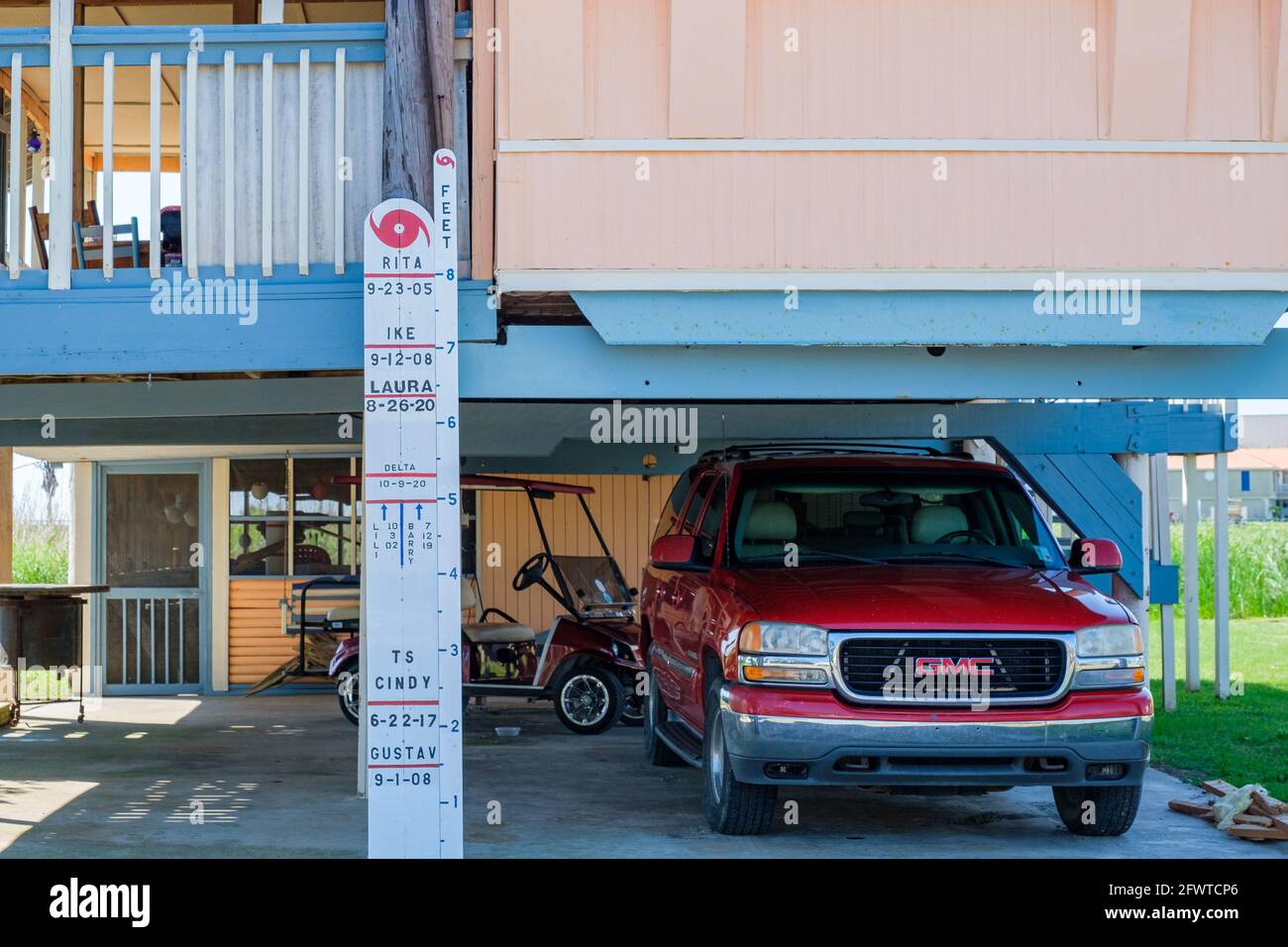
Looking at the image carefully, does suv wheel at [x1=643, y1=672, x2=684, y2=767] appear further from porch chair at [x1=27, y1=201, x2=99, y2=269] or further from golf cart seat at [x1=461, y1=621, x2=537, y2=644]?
porch chair at [x1=27, y1=201, x2=99, y2=269]

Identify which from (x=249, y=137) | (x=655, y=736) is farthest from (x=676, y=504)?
(x=249, y=137)

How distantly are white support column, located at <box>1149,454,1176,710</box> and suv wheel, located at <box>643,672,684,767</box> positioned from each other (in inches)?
211

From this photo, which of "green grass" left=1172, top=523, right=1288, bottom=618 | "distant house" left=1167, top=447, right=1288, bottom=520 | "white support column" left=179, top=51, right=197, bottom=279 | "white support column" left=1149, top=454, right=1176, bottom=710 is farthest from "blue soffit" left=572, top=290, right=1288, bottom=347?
"distant house" left=1167, top=447, right=1288, bottom=520

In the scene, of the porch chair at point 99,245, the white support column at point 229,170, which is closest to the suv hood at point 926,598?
the white support column at point 229,170

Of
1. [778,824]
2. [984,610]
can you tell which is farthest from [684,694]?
[984,610]

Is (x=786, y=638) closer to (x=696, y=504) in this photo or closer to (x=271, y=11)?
(x=696, y=504)

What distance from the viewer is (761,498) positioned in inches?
331

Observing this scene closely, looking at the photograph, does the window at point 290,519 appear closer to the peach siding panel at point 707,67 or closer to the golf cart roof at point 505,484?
the golf cart roof at point 505,484

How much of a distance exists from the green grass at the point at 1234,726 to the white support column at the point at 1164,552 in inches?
8.6

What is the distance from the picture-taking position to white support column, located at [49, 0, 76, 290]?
302 inches

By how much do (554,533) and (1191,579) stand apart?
260 inches

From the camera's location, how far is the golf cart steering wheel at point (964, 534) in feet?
27.0

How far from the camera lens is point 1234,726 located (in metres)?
12.6
